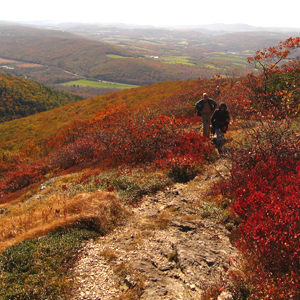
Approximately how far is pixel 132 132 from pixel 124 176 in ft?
12.3

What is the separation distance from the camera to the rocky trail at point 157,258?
148 inches

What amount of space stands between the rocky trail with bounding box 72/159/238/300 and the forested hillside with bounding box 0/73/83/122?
249ft

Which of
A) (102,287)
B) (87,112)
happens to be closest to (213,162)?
(102,287)

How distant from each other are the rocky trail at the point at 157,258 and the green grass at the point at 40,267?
226 mm

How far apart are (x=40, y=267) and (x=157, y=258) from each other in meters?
2.27

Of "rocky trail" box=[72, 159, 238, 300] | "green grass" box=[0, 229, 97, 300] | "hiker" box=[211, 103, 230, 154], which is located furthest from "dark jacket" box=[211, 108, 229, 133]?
"green grass" box=[0, 229, 97, 300]

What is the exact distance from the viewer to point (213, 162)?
924cm

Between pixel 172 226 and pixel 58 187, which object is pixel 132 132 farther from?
pixel 172 226

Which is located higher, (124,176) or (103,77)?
(103,77)

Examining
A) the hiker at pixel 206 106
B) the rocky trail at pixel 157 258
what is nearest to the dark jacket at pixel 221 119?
the hiker at pixel 206 106

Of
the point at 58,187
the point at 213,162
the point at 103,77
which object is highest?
the point at 103,77

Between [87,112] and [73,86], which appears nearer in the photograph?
[87,112]

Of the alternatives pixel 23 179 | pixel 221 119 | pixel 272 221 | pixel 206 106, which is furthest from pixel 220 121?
pixel 23 179

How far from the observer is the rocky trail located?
3.76m
